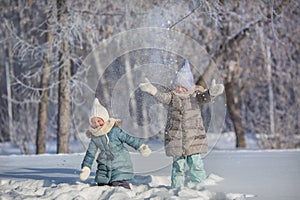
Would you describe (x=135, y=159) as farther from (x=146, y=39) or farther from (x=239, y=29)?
(x=239, y=29)

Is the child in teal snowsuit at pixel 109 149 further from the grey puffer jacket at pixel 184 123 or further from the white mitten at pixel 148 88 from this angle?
the white mitten at pixel 148 88

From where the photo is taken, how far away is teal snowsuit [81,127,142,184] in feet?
17.8

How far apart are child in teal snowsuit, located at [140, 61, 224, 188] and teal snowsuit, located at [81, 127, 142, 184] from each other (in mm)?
375

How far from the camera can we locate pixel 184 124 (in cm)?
551

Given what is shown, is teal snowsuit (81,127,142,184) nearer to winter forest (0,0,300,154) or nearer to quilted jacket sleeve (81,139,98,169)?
quilted jacket sleeve (81,139,98,169)

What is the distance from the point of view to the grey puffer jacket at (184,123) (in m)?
5.47

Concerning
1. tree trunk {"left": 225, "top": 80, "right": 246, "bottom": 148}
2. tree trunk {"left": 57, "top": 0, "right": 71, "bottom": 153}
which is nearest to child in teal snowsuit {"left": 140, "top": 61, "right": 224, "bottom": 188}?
tree trunk {"left": 57, "top": 0, "right": 71, "bottom": 153}

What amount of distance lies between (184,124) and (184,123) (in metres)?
0.01

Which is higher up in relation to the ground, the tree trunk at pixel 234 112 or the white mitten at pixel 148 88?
the white mitten at pixel 148 88

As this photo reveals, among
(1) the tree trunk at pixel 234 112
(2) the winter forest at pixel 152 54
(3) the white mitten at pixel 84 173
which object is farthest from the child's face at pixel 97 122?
(1) the tree trunk at pixel 234 112

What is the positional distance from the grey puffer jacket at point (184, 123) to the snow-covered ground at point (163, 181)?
0.37 meters

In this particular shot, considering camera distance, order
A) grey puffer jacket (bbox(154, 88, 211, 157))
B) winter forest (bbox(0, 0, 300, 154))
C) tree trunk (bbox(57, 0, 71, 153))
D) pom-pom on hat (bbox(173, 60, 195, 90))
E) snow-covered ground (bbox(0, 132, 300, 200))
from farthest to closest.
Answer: tree trunk (bbox(57, 0, 71, 153)) < winter forest (bbox(0, 0, 300, 154)) < pom-pom on hat (bbox(173, 60, 195, 90)) < grey puffer jacket (bbox(154, 88, 211, 157)) < snow-covered ground (bbox(0, 132, 300, 200))

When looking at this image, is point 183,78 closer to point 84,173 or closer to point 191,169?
point 191,169

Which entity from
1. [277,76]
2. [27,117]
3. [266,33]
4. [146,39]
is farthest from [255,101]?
[146,39]
